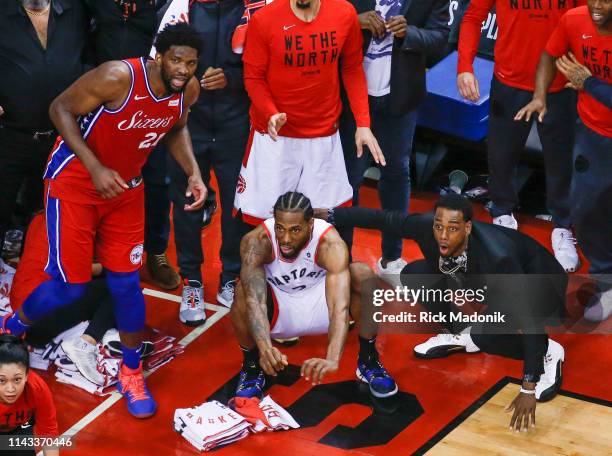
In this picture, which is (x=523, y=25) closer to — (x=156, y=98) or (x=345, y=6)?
(x=345, y=6)

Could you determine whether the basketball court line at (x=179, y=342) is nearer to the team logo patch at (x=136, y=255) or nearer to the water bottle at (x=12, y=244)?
the team logo patch at (x=136, y=255)

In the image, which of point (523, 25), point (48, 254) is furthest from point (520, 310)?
point (48, 254)

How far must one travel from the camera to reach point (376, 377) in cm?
689

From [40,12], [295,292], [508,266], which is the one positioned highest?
[40,12]

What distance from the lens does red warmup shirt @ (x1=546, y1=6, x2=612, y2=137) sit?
703 centimetres

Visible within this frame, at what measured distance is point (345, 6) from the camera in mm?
7094

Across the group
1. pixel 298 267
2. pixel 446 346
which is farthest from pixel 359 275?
pixel 446 346

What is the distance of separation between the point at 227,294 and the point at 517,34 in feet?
7.69

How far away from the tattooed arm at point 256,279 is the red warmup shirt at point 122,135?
0.71m

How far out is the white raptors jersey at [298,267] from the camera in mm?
6727

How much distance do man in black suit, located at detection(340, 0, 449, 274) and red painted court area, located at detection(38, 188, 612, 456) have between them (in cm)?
102

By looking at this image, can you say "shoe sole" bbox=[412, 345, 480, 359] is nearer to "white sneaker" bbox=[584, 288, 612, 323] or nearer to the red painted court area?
the red painted court area

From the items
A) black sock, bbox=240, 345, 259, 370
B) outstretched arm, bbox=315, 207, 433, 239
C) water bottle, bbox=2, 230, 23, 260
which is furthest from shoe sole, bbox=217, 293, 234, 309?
water bottle, bbox=2, 230, 23, 260

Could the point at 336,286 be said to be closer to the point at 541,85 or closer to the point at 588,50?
the point at 541,85
